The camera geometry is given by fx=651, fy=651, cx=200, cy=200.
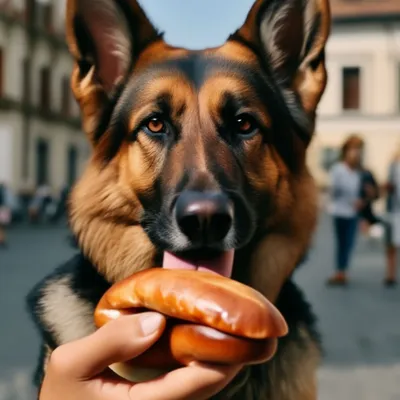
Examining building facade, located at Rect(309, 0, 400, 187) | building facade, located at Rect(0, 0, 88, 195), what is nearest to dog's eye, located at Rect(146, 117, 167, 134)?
building facade, located at Rect(0, 0, 88, 195)

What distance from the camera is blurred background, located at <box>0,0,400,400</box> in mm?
4309

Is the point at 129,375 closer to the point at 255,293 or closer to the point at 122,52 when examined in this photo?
the point at 255,293

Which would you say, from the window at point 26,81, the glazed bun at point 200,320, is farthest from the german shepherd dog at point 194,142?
the window at point 26,81

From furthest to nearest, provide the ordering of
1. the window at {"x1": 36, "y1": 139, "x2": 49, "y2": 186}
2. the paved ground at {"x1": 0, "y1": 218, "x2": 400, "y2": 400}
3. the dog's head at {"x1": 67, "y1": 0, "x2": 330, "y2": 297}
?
1. the window at {"x1": 36, "y1": 139, "x2": 49, "y2": 186}
2. the paved ground at {"x1": 0, "y1": 218, "x2": 400, "y2": 400}
3. the dog's head at {"x1": 67, "y1": 0, "x2": 330, "y2": 297}

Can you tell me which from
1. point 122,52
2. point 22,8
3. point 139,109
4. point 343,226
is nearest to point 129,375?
point 139,109

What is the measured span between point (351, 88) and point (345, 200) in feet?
66.7

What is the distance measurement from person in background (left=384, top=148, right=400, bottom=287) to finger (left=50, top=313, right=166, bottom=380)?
6.73 meters

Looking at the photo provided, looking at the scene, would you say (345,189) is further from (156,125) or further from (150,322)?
(150,322)

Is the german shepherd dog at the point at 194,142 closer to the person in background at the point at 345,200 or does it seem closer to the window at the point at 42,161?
the person in background at the point at 345,200

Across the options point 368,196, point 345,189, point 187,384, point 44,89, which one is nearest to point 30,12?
point 44,89

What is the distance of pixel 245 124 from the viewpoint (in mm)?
1684

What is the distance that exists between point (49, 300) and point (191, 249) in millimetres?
710

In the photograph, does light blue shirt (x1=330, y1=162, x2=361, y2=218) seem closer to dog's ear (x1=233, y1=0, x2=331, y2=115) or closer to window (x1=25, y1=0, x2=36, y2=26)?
dog's ear (x1=233, y1=0, x2=331, y2=115)

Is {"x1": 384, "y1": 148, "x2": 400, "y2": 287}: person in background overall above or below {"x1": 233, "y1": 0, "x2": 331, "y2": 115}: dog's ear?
below
